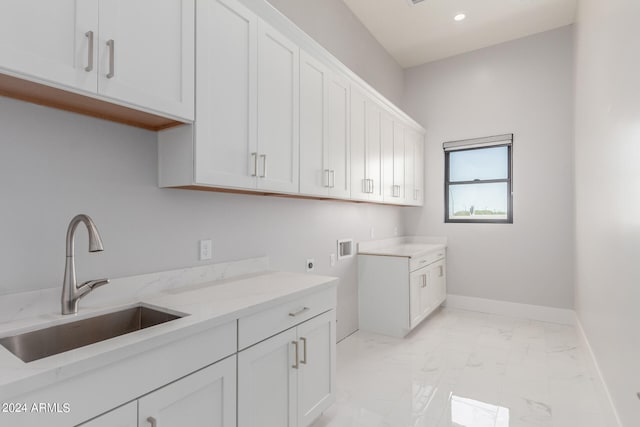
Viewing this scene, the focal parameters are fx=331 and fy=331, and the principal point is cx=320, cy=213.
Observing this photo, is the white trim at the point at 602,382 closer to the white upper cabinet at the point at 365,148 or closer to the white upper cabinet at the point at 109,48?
the white upper cabinet at the point at 365,148

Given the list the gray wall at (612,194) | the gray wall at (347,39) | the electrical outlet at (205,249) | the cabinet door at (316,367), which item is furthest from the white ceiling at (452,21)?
the cabinet door at (316,367)

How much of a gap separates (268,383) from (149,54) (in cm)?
153

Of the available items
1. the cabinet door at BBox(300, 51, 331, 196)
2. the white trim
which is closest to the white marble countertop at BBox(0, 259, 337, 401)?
the cabinet door at BBox(300, 51, 331, 196)

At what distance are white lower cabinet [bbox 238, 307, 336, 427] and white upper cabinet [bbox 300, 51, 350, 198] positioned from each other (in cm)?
94

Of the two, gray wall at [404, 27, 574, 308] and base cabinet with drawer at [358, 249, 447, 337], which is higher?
gray wall at [404, 27, 574, 308]

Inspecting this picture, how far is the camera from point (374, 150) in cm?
332

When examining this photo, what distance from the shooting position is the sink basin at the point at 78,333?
1.12 metres

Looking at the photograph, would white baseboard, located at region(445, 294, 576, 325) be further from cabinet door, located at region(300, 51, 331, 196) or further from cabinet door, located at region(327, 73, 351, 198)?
cabinet door, located at region(300, 51, 331, 196)

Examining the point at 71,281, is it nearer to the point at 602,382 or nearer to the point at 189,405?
the point at 189,405

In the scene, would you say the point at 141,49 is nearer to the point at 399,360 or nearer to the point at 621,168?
the point at 621,168

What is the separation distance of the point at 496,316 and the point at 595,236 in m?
1.91

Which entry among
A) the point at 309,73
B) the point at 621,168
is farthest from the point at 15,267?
the point at 621,168

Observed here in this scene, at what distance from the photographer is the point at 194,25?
5.06 feet

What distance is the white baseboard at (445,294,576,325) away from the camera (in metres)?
3.88
